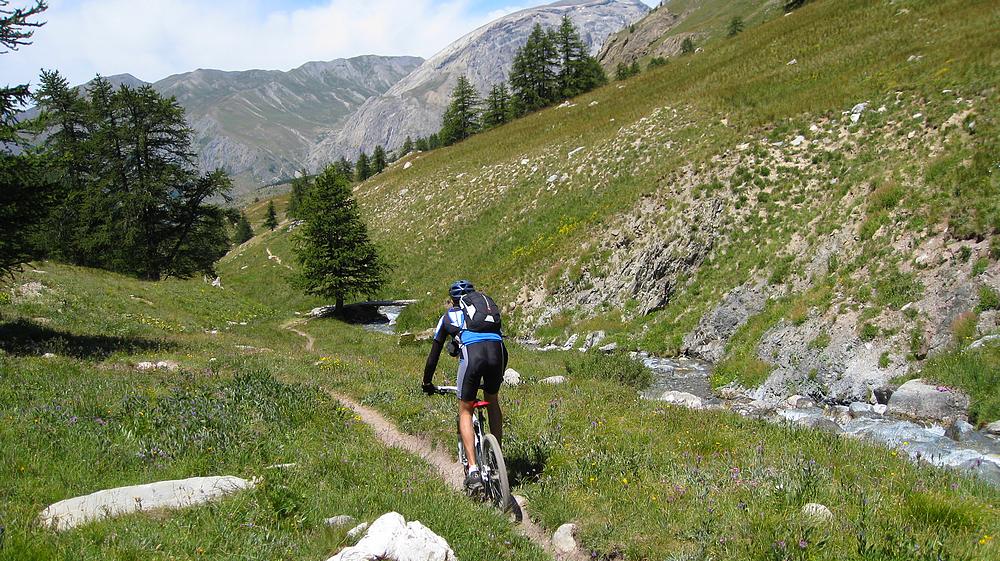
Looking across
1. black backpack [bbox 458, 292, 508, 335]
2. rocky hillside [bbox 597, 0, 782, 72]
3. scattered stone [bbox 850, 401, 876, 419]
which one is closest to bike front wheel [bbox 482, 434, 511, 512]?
black backpack [bbox 458, 292, 508, 335]

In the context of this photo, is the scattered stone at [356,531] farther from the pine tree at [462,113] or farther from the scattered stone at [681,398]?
the pine tree at [462,113]

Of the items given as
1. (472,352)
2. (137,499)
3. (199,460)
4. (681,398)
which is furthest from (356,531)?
(681,398)

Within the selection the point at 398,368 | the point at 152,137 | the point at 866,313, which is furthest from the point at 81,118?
the point at 866,313

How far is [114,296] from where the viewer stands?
24578 mm

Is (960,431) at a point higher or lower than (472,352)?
lower

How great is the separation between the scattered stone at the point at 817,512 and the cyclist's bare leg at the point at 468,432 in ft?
12.0

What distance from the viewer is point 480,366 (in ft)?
21.3

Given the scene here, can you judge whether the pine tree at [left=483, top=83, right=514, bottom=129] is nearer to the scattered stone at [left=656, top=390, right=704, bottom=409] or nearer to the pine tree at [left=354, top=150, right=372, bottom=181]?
the pine tree at [left=354, top=150, right=372, bottom=181]

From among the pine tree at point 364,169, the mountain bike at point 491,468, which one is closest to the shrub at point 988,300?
the mountain bike at point 491,468

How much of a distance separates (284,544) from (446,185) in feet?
142

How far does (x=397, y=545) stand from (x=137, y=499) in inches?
110

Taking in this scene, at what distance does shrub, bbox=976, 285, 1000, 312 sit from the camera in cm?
1152

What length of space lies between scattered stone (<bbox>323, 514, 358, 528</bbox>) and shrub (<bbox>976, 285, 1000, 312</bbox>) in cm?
1379

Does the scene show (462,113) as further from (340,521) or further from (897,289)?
(340,521)
